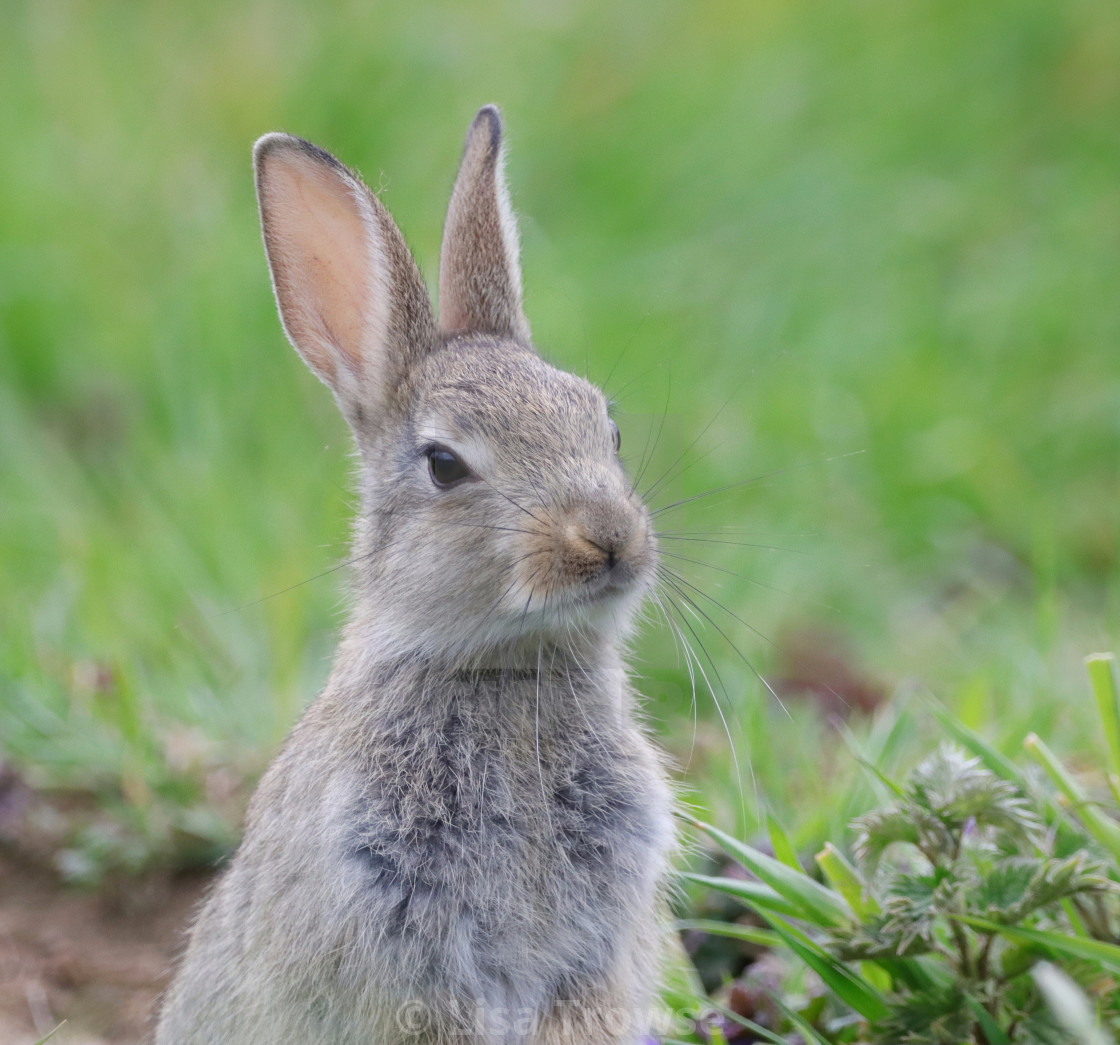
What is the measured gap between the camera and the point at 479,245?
13.5 ft

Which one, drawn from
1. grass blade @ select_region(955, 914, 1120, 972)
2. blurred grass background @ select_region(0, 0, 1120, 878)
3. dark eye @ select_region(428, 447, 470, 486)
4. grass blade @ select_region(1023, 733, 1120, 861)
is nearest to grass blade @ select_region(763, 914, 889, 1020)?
grass blade @ select_region(955, 914, 1120, 972)

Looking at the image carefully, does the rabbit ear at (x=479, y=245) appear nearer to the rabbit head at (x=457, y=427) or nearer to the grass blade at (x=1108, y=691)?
the rabbit head at (x=457, y=427)

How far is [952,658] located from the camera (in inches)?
232

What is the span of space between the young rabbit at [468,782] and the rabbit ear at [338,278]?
0.05 metres

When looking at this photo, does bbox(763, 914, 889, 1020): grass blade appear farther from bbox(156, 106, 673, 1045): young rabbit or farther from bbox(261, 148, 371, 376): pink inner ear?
bbox(261, 148, 371, 376): pink inner ear

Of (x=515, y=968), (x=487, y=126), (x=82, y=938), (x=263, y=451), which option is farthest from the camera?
(x=263, y=451)

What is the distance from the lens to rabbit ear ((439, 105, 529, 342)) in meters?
4.08

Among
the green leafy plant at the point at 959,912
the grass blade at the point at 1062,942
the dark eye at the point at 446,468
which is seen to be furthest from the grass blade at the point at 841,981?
the dark eye at the point at 446,468

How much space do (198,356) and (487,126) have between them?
3.20 m

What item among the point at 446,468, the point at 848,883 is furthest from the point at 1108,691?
the point at 446,468

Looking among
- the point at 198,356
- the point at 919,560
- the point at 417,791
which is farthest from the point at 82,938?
the point at 919,560

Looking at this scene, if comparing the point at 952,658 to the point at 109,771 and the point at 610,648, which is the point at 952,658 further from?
the point at 109,771

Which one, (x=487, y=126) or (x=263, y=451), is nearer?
(x=487, y=126)

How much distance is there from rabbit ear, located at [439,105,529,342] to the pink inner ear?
0.27 m
